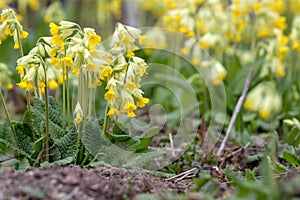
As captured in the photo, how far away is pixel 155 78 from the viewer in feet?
17.9

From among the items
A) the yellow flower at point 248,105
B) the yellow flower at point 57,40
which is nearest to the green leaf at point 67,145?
the yellow flower at point 57,40

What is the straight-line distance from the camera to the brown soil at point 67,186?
2166 millimetres

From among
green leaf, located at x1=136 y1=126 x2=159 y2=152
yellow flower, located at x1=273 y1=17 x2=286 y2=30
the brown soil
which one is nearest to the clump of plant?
green leaf, located at x1=136 y1=126 x2=159 y2=152

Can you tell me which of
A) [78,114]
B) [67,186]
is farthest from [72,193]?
[78,114]

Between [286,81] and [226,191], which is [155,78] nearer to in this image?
[286,81]

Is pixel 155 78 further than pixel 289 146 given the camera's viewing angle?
Yes

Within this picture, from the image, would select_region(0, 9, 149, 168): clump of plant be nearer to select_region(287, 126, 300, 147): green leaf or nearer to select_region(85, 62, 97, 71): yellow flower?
select_region(85, 62, 97, 71): yellow flower

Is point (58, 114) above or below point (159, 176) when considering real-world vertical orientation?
above

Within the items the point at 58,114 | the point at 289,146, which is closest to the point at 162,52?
the point at 289,146

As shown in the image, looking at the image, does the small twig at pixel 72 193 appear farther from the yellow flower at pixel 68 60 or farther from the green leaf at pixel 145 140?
the green leaf at pixel 145 140

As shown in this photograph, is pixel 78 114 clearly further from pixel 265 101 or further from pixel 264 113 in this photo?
pixel 264 113

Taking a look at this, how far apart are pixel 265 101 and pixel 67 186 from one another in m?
2.51

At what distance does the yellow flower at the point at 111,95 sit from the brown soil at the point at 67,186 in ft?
1.54

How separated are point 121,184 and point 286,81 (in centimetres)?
315
